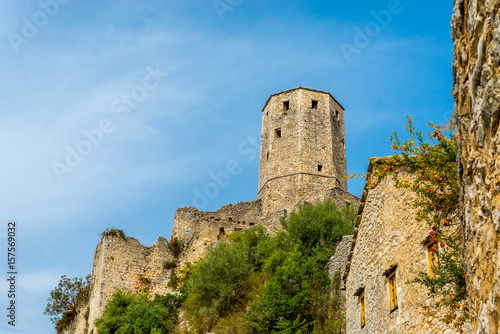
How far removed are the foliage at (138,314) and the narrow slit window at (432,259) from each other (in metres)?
16.0

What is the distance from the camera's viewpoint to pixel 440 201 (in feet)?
30.0

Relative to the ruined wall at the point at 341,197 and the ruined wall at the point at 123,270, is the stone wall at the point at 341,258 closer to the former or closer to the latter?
the ruined wall at the point at 123,270

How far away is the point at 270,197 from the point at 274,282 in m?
15.9

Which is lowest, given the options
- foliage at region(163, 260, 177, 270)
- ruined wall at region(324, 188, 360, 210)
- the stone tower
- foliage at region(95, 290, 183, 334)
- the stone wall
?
foliage at region(95, 290, 183, 334)

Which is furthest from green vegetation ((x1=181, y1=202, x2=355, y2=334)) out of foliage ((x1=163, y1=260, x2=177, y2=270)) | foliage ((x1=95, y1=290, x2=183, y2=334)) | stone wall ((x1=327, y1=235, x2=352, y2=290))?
foliage ((x1=163, y1=260, x2=177, y2=270))

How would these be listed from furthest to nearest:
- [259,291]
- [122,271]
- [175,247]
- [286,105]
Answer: [286,105]
[175,247]
[122,271]
[259,291]

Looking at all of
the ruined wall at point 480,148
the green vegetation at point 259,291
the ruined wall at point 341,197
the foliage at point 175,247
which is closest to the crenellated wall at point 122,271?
the foliage at point 175,247

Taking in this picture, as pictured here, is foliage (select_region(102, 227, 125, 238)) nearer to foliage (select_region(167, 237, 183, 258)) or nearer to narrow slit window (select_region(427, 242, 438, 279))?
foliage (select_region(167, 237, 183, 258))

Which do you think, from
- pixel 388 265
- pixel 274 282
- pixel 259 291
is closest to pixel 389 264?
pixel 388 265

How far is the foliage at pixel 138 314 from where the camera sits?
2350 cm

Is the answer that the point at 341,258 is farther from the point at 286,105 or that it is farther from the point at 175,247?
the point at 286,105

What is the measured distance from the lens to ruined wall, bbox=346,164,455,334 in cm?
937

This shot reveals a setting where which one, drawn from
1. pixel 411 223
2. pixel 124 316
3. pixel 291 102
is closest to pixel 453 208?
pixel 411 223

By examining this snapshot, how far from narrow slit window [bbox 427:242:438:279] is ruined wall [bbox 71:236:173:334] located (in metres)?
20.5
